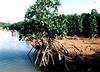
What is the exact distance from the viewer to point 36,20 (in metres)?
30.7

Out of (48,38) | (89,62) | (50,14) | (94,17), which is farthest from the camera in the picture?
(94,17)

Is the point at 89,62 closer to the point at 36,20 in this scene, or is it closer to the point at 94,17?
the point at 36,20

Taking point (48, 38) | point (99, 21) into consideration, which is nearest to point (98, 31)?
point (99, 21)

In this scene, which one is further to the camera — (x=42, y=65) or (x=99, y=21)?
(x=99, y=21)

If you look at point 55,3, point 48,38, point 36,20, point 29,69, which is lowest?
point 29,69

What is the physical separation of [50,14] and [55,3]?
1382mm

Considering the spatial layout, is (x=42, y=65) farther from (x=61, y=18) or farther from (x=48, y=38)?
(x=61, y=18)

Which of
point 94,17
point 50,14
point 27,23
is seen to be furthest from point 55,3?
point 94,17

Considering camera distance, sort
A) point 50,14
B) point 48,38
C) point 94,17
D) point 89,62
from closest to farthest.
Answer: point 89,62, point 50,14, point 48,38, point 94,17

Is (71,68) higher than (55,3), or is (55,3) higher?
(55,3)

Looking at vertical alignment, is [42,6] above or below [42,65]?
above

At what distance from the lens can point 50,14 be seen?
30.7m

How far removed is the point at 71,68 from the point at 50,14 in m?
6.79

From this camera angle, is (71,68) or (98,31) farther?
(98,31)
